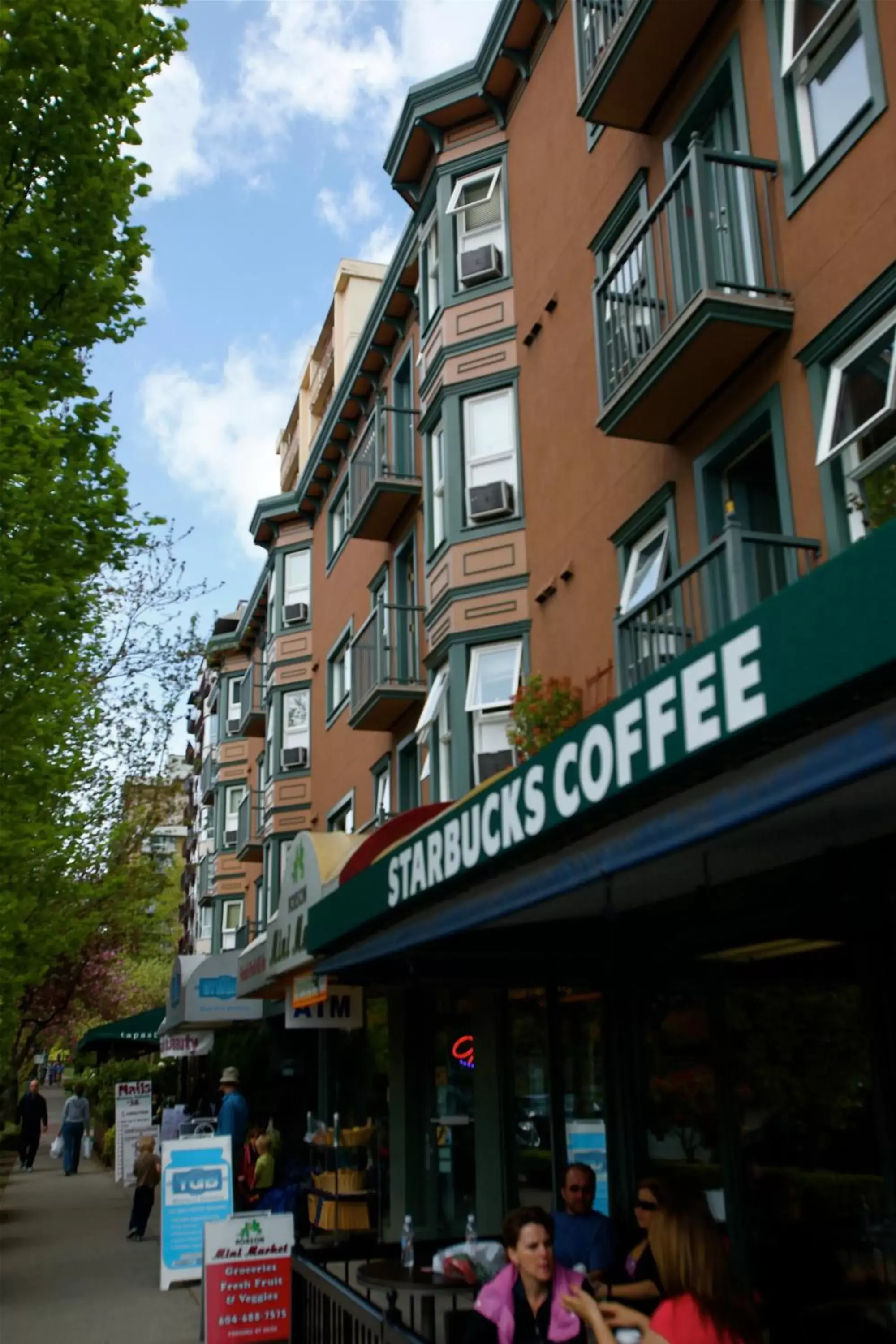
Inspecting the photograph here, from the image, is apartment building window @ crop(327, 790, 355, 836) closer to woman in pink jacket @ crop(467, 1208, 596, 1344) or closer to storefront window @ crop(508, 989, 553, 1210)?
storefront window @ crop(508, 989, 553, 1210)

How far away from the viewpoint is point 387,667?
58.7 ft

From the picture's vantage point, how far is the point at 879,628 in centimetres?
392

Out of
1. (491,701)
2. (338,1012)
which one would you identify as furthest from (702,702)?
(338,1012)

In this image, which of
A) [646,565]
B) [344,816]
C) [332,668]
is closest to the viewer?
[646,565]

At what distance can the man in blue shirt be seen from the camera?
7.71 metres

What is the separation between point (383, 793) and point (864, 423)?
12.8m

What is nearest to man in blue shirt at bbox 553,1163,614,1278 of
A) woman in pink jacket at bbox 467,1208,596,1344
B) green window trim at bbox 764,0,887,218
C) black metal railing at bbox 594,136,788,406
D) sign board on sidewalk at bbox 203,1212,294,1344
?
woman in pink jacket at bbox 467,1208,596,1344

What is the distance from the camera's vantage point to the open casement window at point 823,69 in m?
8.72

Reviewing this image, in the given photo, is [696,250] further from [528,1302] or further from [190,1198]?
[190,1198]

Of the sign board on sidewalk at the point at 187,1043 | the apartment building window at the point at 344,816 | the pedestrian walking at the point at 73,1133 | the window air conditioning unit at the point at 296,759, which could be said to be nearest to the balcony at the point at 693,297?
the apartment building window at the point at 344,816

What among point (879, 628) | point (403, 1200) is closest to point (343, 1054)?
point (403, 1200)

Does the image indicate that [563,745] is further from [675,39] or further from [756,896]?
[675,39]

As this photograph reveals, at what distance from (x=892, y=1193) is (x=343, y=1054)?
14132mm

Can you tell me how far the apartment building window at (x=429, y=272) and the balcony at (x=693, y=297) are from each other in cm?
674
